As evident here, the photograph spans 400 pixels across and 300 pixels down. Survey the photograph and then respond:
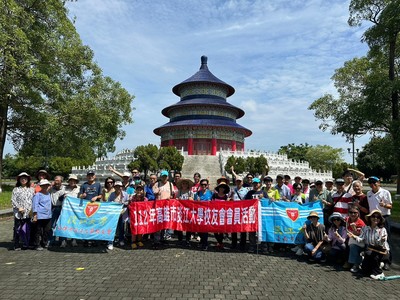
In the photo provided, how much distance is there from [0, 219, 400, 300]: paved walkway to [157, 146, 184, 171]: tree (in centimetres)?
2733

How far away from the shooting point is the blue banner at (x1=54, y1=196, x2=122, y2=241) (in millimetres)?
8109

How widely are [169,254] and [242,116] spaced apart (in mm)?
50295

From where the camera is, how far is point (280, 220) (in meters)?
8.21

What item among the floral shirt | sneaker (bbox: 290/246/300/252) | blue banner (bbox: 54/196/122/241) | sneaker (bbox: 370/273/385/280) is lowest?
sneaker (bbox: 370/273/385/280)

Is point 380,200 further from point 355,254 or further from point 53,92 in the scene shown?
point 53,92

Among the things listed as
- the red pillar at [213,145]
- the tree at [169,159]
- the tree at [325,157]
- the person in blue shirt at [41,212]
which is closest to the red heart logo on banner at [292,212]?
the person in blue shirt at [41,212]

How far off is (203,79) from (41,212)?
45981 mm

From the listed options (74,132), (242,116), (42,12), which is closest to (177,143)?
(242,116)

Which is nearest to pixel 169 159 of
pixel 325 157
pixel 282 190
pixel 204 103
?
pixel 204 103

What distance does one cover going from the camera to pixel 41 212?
8.04 metres

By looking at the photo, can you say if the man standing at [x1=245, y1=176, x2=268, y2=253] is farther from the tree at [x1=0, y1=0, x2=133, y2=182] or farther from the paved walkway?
the tree at [x1=0, y1=0, x2=133, y2=182]


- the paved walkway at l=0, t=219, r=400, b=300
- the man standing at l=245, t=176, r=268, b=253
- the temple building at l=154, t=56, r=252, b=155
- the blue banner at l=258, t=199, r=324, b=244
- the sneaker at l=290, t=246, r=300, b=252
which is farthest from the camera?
the temple building at l=154, t=56, r=252, b=155

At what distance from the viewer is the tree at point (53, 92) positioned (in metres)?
16.7

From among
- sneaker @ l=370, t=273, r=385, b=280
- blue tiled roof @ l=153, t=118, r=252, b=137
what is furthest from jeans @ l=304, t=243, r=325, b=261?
blue tiled roof @ l=153, t=118, r=252, b=137
